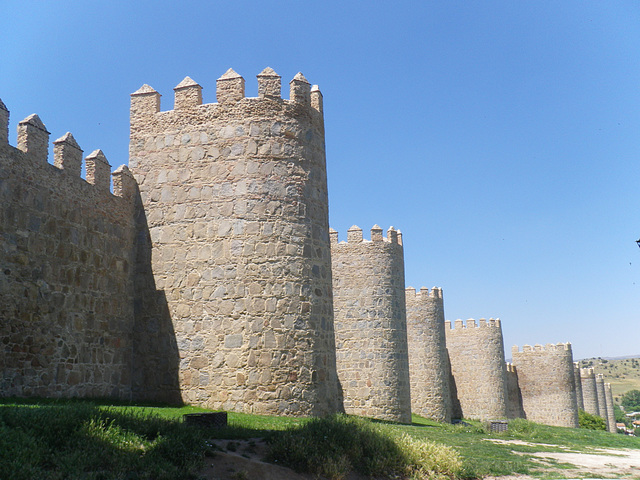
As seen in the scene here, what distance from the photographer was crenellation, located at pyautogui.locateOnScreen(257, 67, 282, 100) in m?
13.2

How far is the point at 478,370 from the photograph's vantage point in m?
33.3

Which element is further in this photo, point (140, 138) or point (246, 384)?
point (140, 138)

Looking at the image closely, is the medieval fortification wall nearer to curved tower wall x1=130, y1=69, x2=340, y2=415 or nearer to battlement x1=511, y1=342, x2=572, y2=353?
curved tower wall x1=130, y1=69, x2=340, y2=415

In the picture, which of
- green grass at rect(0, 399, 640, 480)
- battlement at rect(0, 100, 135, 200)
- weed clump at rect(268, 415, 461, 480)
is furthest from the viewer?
battlement at rect(0, 100, 135, 200)

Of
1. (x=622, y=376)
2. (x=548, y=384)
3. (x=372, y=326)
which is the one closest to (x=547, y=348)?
(x=548, y=384)

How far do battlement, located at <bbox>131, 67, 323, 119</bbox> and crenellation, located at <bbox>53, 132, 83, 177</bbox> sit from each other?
2472mm

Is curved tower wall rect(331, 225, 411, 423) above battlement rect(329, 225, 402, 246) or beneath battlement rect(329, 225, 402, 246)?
beneath

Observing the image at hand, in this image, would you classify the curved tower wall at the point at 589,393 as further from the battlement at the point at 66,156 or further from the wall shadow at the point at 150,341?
the battlement at the point at 66,156

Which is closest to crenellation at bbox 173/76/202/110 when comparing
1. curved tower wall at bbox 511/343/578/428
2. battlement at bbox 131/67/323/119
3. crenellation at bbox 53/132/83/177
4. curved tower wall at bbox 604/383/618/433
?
battlement at bbox 131/67/323/119

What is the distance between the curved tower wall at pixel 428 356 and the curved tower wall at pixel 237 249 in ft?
48.6

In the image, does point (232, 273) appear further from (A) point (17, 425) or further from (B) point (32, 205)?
(A) point (17, 425)

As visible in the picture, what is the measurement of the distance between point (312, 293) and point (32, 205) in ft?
17.5

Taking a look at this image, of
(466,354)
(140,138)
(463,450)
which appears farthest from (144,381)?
(466,354)

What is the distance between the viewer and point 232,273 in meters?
12.6
